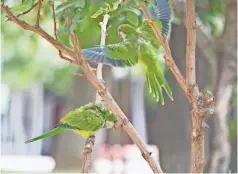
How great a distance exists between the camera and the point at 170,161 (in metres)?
2.08

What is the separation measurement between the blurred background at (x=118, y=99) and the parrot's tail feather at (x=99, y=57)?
1.8 inches

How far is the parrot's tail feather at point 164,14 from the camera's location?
723mm

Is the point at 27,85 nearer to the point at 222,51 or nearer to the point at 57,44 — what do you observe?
the point at 222,51

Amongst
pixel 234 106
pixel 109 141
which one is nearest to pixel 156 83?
pixel 234 106

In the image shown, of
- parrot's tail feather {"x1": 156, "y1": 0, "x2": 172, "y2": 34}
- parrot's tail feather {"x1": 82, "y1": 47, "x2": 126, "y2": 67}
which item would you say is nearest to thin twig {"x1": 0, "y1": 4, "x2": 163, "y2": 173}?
parrot's tail feather {"x1": 82, "y1": 47, "x2": 126, "y2": 67}

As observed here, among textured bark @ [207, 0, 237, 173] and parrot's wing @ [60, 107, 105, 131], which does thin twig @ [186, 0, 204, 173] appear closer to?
parrot's wing @ [60, 107, 105, 131]

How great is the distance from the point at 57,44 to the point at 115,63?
0.26 ft

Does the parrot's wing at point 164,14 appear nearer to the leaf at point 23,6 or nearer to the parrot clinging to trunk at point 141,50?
the parrot clinging to trunk at point 141,50

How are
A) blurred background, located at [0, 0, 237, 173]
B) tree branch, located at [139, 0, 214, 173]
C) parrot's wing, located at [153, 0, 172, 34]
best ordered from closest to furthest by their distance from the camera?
tree branch, located at [139, 0, 214, 173] → parrot's wing, located at [153, 0, 172, 34] → blurred background, located at [0, 0, 237, 173]

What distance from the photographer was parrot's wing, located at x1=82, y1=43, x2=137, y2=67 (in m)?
0.67

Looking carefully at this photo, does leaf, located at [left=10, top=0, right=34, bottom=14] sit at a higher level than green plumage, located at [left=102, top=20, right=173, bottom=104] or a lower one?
higher

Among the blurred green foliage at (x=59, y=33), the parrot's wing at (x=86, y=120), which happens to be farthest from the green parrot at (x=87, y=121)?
the blurred green foliage at (x=59, y=33)

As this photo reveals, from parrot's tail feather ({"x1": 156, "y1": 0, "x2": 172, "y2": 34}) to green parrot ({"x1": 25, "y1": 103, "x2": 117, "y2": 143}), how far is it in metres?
0.14

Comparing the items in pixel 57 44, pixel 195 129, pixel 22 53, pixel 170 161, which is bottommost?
pixel 170 161
